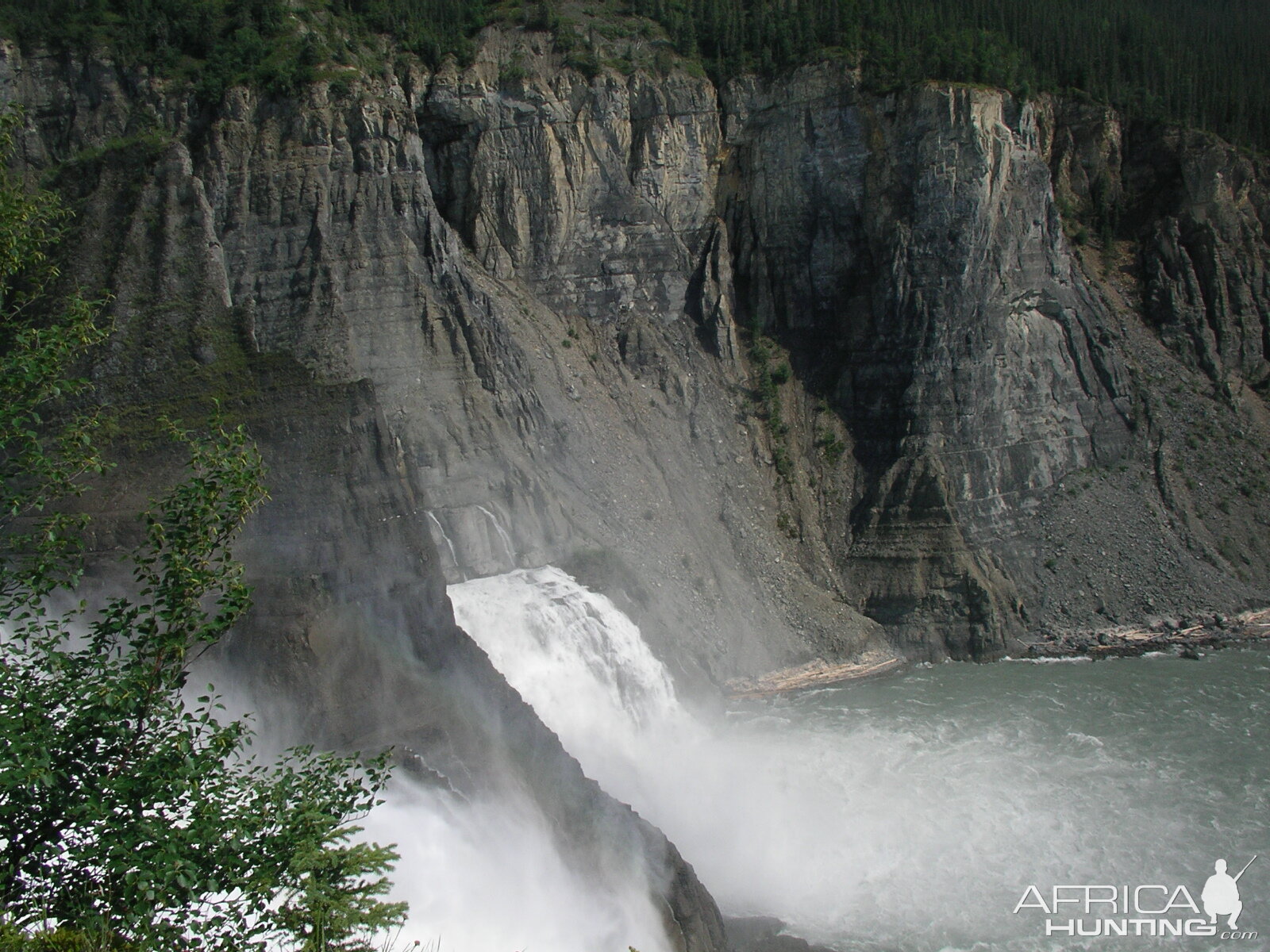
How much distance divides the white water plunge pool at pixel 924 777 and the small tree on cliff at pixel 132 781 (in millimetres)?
7709

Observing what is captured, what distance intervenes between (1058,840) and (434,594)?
12935mm

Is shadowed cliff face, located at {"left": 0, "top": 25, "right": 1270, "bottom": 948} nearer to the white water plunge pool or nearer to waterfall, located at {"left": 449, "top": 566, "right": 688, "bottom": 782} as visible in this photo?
waterfall, located at {"left": 449, "top": 566, "right": 688, "bottom": 782}

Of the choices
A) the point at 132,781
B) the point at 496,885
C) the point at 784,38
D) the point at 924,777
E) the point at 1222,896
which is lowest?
the point at 924,777

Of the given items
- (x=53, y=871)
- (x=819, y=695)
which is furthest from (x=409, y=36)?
(x=53, y=871)

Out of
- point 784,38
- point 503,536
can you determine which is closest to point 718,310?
point 784,38

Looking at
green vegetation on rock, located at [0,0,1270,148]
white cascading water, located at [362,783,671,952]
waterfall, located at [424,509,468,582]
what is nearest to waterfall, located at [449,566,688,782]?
waterfall, located at [424,509,468,582]

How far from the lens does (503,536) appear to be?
25.7 m

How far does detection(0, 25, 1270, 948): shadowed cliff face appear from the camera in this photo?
2516 cm

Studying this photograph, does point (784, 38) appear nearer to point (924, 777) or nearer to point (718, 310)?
point (718, 310)

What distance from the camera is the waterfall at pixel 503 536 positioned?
84.0ft

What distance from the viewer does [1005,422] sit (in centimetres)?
3319

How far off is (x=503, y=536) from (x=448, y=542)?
5.45ft

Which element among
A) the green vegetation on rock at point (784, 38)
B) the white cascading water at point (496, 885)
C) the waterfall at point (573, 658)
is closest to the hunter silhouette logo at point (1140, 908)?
the white cascading water at point (496, 885)

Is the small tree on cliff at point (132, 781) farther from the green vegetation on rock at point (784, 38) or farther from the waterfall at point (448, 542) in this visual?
the green vegetation on rock at point (784, 38)
